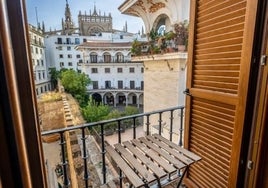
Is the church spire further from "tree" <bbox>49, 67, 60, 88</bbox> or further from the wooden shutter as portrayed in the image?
the wooden shutter

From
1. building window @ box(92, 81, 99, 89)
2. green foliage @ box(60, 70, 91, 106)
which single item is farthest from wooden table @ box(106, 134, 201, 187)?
building window @ box(92, 81, 99, 89)

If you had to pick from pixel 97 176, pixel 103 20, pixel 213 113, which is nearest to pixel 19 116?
pixel 213 113

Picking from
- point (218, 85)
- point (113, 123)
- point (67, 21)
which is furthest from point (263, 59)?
point (67, 21)

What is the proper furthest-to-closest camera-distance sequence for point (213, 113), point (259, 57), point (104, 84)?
point (104, 84) → point (213, 113) → point (259, 57)

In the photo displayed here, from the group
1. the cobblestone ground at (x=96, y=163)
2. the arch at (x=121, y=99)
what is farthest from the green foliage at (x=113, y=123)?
the arch at (x=121, y=99)

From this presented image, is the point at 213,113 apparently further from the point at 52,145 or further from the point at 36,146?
the point at 52,145

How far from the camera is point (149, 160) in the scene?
1417mm

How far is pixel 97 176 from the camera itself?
2.70 metres

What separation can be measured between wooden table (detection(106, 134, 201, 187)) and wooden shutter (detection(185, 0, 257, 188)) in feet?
0.87

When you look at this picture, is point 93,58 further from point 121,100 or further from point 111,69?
point 121,100

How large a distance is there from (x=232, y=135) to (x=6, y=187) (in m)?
1.44

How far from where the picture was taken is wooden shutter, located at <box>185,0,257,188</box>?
129cm

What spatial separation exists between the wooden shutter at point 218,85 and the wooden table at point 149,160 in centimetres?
26

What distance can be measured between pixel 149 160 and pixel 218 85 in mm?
832
